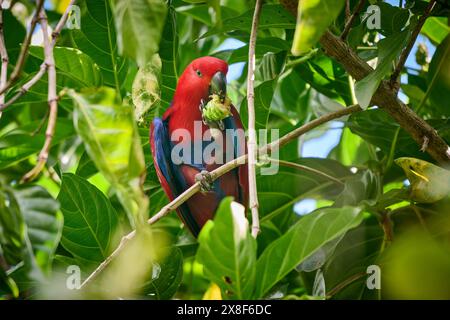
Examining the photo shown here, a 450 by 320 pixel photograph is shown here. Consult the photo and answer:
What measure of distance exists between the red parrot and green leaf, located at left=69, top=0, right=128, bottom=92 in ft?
0.62

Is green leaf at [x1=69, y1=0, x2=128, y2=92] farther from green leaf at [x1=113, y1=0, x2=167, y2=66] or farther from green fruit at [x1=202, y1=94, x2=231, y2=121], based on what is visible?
green leaf at [x1=113, y1=0, x2=167, y2=66]

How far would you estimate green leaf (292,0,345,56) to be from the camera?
3.25 feet

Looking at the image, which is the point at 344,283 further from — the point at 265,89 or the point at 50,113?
the point at 50,113

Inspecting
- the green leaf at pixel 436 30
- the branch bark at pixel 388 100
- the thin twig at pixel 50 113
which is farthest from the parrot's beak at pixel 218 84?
the green leaf at pixel 436 30

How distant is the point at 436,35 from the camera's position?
83.0 inches

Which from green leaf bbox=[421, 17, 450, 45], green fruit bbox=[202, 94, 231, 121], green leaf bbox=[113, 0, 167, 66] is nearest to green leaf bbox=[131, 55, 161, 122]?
green fruit bbox=[202, 94, 231, 121]

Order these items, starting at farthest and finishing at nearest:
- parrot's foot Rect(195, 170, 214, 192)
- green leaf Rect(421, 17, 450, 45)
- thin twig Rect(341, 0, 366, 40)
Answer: green leaf Rect(421, 17, 450, 45) < parrot's foot Rect(195, 170, 214, 192) < thin twig Rect(341, 0, 366, 40)

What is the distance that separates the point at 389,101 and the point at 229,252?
0.62 m

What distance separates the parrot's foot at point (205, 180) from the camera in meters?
1.50

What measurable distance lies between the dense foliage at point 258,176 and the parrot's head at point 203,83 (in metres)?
0.08
